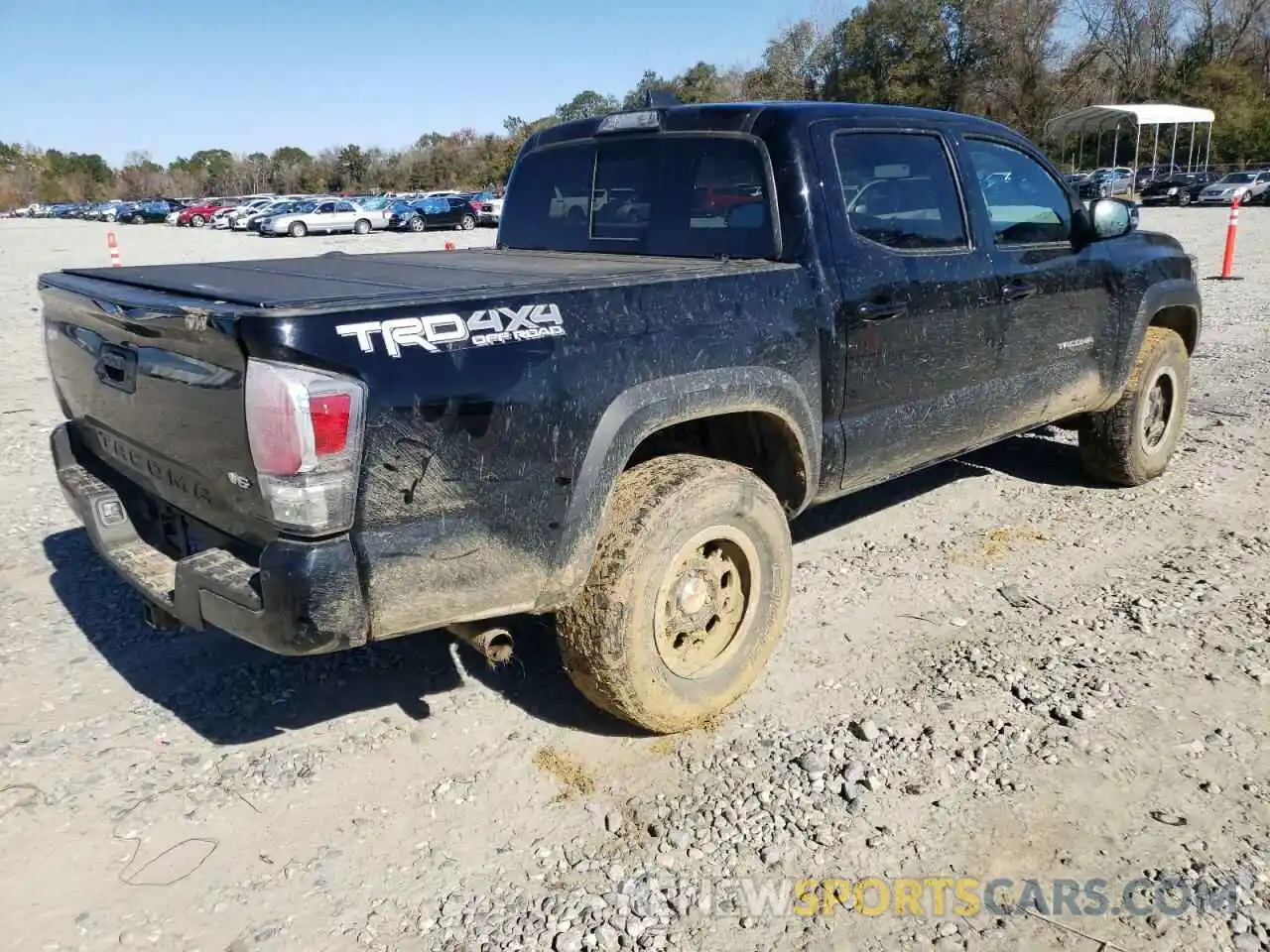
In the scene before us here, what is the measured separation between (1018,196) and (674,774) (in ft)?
10.2

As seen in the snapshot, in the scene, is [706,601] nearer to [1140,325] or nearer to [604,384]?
[604,384]

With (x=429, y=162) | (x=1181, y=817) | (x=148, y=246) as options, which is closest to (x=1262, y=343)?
(x=1181, y=817)

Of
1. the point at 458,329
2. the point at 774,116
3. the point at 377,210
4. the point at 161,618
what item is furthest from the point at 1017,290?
the point at 377,210

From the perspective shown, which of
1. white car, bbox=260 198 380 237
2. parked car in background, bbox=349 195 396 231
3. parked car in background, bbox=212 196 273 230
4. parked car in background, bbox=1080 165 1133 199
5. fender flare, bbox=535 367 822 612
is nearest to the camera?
fender flare, bbox=535 367 822 612

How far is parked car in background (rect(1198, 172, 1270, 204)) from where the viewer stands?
36.2m

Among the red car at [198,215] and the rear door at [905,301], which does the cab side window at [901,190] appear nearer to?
the rear door at [905,301]

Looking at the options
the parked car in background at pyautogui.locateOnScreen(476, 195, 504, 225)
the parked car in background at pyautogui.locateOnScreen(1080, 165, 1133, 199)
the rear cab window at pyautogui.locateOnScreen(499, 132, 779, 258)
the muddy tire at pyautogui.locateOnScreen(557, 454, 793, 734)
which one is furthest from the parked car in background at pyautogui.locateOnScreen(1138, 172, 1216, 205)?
the muddy tire at pyautogui.locateOnScreen(557, 454, 793, 734)

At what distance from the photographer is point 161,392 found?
271cm

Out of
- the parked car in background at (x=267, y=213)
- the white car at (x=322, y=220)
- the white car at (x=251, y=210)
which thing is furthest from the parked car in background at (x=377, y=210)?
the white car at (x=251, y=210)

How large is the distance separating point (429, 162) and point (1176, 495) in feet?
273

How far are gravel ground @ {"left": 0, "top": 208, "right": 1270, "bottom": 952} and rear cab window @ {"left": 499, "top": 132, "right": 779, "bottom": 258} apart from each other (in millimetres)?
1629

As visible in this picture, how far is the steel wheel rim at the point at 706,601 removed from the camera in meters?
3.11

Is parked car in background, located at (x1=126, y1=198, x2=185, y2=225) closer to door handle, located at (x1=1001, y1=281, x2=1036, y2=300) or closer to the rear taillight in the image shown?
door handle, located at (x1=1001, y1=281, x2=1036, y2=300)

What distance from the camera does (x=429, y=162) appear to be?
81750 mm
